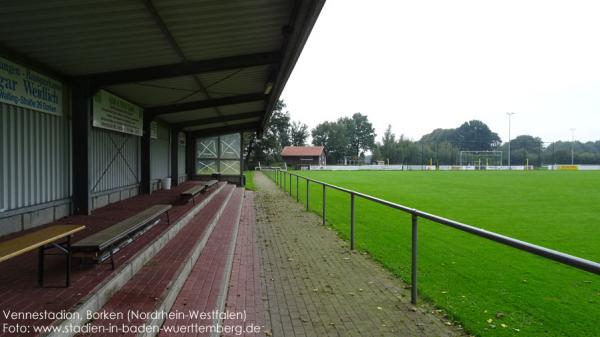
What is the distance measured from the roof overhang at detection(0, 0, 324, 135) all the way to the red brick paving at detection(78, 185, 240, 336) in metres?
3.17

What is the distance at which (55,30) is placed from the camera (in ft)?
17.9

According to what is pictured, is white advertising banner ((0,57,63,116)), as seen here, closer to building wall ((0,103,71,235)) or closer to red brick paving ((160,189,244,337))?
building wall ((0,103,71,235))

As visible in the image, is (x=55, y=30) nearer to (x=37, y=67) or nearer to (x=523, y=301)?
(x=37, y=67)

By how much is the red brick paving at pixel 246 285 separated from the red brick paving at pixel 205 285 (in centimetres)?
19

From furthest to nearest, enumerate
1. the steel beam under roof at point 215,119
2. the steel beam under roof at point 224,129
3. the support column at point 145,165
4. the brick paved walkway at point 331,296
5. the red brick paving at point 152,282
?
the steel beam under roof at point 224,129 → the steel beam under roof at point 215,119 → the support column at point 145,165 → the brick paved walkway at point 331,296 → the red brick paving at point 152,282

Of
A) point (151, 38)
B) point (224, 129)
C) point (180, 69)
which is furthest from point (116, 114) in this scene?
point (224, 129)

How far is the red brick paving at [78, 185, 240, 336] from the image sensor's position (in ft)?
11.4

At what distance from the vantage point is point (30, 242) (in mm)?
3527

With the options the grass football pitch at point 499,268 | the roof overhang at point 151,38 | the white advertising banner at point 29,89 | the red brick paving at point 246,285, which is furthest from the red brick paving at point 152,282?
the roof overhang at point 151,38

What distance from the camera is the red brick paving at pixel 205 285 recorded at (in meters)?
→ 3.62

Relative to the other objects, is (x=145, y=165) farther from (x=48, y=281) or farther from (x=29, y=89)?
(x=48, y=281)

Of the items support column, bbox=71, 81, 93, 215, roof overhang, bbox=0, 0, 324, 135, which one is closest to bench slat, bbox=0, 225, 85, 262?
roof overhang, bbox=0, 0, 324, 135

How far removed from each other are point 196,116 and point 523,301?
44.8ft

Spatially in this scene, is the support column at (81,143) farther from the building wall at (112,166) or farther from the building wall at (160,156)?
the building wall at (160,156)
